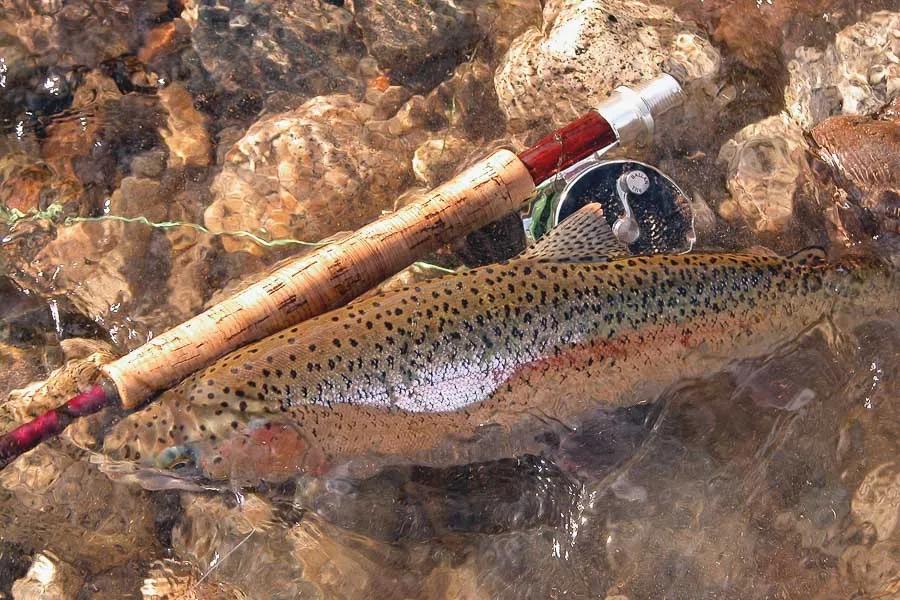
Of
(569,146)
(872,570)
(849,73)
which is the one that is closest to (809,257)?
(569,146)

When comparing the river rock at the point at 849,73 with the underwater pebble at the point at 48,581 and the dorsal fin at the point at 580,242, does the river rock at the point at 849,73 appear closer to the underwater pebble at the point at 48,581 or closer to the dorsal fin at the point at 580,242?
the dorsal fin at the point at 580,242

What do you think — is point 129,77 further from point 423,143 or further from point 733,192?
point 733,192

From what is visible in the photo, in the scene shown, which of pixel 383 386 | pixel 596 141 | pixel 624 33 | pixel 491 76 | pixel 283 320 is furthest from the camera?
pixel 491 76

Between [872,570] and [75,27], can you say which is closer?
[872,570]

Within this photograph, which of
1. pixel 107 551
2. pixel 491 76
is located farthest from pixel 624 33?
pixel 107 551

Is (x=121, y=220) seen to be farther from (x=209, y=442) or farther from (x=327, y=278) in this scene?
(x=209, y=442)

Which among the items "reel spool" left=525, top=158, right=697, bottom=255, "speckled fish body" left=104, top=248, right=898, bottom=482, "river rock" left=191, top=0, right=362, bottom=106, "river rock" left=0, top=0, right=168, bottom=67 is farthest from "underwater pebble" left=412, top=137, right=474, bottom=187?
"river rock" left=0, top=0, right=168, bottom=67
